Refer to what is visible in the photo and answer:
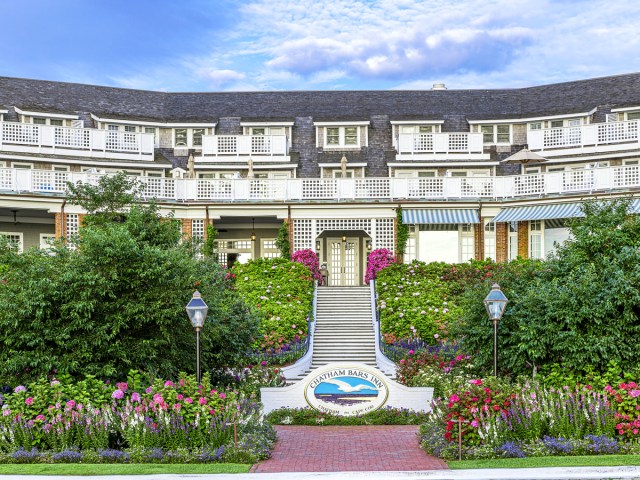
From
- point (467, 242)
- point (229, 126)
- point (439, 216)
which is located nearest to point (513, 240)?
point (467, 242)

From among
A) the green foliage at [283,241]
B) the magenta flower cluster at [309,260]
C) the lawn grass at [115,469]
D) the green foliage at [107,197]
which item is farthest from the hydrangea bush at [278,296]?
the lawn grass at [115,469]

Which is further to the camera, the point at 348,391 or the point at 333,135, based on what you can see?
the point at 333,135

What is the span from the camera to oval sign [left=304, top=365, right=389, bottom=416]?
70.9 feet

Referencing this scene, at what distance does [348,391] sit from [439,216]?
1839 cm

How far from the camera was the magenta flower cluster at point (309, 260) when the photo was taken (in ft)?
123

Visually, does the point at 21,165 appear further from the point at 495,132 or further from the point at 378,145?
the point at 495,132

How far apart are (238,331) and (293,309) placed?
32.6 ft

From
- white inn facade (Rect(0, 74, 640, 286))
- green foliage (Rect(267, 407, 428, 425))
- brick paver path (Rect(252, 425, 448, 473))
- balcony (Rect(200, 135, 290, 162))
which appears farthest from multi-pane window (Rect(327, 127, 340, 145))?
brick paver path (Rect(252, 425, 448, 473))

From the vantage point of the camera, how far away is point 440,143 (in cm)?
4356

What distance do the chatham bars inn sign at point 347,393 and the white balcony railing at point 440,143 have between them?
23.2 m

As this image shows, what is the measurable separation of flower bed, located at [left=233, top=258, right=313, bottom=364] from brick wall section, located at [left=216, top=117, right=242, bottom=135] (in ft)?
Result: 37.6

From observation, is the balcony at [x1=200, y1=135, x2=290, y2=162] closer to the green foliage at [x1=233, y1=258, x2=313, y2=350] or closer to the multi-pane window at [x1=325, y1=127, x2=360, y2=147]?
the multi-pane window at [x1=325, y1=127, x2=360, y2=147]

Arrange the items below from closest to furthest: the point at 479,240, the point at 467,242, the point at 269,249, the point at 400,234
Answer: the point at 400,234
the point at 479,240
the point at 467,242
the point at 269,249

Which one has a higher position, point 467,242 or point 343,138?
point 343,138
